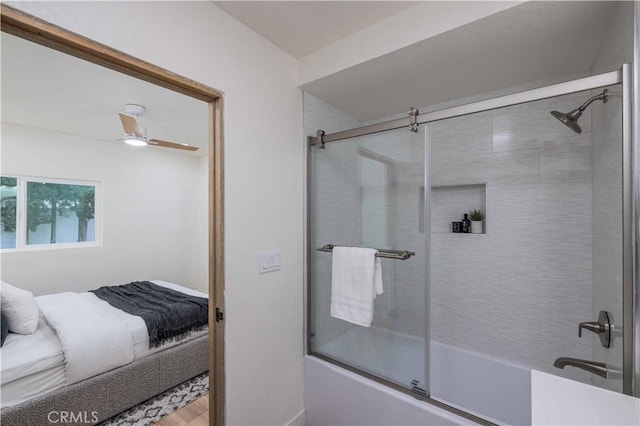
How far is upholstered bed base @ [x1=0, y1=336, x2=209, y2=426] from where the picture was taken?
5.08ft

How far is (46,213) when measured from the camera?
2588mm


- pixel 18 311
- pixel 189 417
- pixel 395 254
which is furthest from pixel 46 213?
pixel 395 254

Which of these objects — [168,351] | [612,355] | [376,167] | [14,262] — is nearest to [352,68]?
[376,167]

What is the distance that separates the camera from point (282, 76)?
165 cm

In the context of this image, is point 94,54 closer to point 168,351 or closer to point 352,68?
point 352,68

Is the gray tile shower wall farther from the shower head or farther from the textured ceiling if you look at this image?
the textured ceiling

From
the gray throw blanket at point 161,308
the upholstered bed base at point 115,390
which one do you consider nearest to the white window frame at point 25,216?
the gray throw blanket at point 161,308

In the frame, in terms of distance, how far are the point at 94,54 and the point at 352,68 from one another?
46.2 inches

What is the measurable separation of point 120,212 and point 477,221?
354 cm

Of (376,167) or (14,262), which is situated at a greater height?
(376,167)

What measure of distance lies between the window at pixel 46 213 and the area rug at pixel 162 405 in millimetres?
1828

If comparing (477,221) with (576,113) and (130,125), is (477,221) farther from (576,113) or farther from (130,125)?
(130,125)

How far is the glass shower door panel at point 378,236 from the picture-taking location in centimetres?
152
